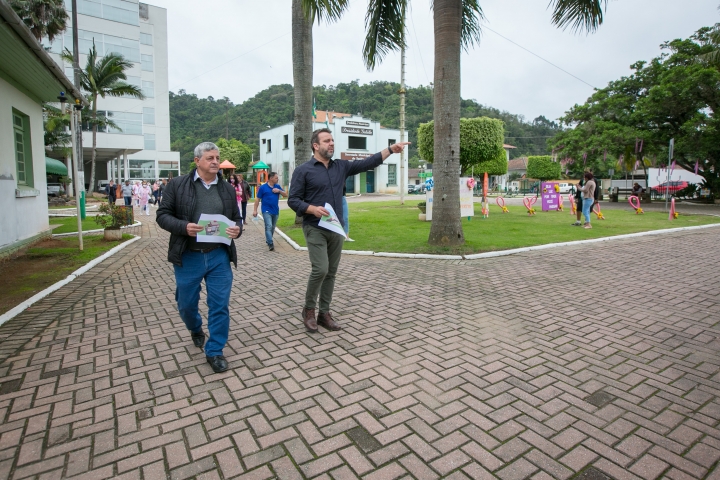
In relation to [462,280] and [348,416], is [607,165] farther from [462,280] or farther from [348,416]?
[348,416]

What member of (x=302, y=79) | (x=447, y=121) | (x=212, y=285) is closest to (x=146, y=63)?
(x=302, y=79)

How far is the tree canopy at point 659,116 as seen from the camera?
22125mm

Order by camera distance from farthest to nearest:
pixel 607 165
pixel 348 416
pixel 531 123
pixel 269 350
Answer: pixel 531 123, pixel 607 165, pixel 269 350, pixel 348 416

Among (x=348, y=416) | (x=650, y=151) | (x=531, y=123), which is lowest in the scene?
(x=348, y=416)

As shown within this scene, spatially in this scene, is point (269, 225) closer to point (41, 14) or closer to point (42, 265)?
point (42, 265)

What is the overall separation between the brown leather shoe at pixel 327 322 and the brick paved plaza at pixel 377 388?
191mm

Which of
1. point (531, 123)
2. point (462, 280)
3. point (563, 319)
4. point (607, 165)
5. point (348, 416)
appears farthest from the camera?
point (531, 123)

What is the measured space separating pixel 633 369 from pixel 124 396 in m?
3.94

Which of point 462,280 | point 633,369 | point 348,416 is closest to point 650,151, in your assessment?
point 462,280

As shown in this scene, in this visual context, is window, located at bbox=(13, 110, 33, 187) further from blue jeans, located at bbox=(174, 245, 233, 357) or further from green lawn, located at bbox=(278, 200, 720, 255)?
blue jeans, located at bbox=(174, 245, 233, 357)

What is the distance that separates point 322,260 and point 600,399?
2.56 meters

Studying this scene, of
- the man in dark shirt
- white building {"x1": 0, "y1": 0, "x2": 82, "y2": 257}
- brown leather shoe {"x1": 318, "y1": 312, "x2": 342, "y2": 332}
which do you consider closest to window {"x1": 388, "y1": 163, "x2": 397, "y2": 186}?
white building {"x1": 0, "y1": 0, "x2": 82, "y2": 257}

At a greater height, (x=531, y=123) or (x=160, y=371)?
(x=531, y=123)

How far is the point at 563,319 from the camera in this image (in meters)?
4.84
